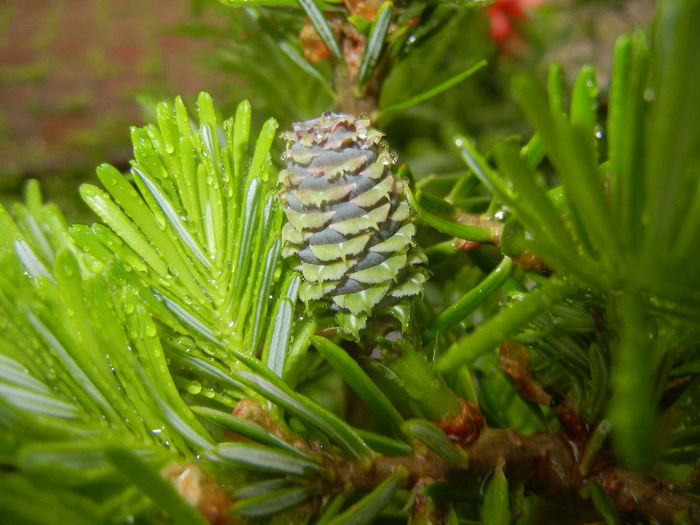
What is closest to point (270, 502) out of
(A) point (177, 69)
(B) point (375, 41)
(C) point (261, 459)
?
(C) point (261, 459)

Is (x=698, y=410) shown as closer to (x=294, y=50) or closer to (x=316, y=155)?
(x=316, y=155)

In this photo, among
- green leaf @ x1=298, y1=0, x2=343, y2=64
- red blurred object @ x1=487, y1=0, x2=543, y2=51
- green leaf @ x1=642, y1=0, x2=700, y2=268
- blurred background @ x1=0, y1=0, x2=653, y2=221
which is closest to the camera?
green leaf @ x1=642, y1=0, x2=700, y2=268

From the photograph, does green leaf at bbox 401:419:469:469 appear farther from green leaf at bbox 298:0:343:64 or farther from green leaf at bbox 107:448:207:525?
green leaf at bbox 298:0:343:64

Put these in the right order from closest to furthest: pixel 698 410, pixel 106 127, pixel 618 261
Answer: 1. pixel 618 261
2. pixel 698 410
3. pixel 106 127

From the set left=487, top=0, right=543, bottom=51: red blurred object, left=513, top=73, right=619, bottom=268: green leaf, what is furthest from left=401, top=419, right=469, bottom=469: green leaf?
left=487, top=0, right=543, bottom=51: red blurred object

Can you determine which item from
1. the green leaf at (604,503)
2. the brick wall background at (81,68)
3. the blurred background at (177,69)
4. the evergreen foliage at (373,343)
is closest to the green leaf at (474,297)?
the evergreen foliage at (373,343)

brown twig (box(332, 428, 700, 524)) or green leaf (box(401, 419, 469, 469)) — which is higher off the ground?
green leaf (box(401, 419, 469, 469))

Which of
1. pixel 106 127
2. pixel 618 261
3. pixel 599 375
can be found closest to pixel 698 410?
pixel 599 375
